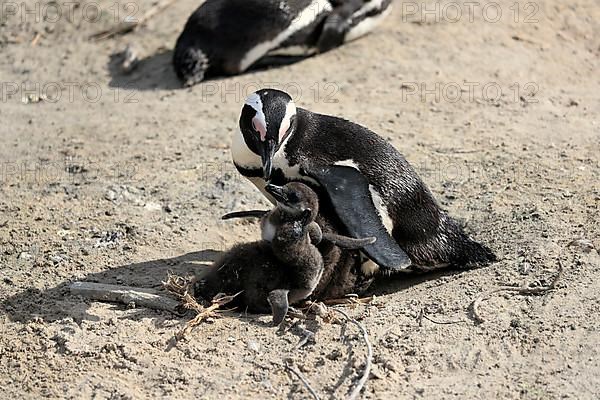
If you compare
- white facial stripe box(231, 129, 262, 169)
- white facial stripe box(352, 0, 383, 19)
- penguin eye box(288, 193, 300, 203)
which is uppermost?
white facial stripe box(352, 0, 383, 19)

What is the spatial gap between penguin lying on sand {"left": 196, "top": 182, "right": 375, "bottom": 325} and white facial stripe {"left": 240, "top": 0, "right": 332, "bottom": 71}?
3718 millimetres

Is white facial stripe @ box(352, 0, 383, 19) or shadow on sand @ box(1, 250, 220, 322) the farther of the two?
white facial stripe @ box(352, 0, 383, 19)

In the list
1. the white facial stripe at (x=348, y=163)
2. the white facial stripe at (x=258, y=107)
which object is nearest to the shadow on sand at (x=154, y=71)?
the white facial stripe at (x=258, y=107)

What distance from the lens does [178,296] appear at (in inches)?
174

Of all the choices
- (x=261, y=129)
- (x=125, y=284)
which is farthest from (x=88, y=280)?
(x=261, y=129)

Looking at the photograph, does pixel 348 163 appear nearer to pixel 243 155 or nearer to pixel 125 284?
pixel 243 155

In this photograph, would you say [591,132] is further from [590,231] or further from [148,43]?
[148,43]

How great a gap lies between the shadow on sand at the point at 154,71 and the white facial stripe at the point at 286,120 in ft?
10.3

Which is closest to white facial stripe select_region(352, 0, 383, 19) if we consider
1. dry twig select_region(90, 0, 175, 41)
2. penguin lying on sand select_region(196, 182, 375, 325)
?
dry twig select_region(90, 0, 175, 41)

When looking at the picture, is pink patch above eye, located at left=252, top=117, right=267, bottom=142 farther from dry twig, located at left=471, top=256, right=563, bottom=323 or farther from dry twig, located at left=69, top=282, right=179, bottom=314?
dry twig, located at left=471, top=256, right=563, bottom=323

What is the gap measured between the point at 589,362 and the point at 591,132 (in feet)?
9.46

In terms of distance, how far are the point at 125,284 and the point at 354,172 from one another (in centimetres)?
120

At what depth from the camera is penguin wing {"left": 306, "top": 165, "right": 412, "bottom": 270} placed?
4486mm

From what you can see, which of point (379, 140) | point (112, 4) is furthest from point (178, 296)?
point (112, 4)
